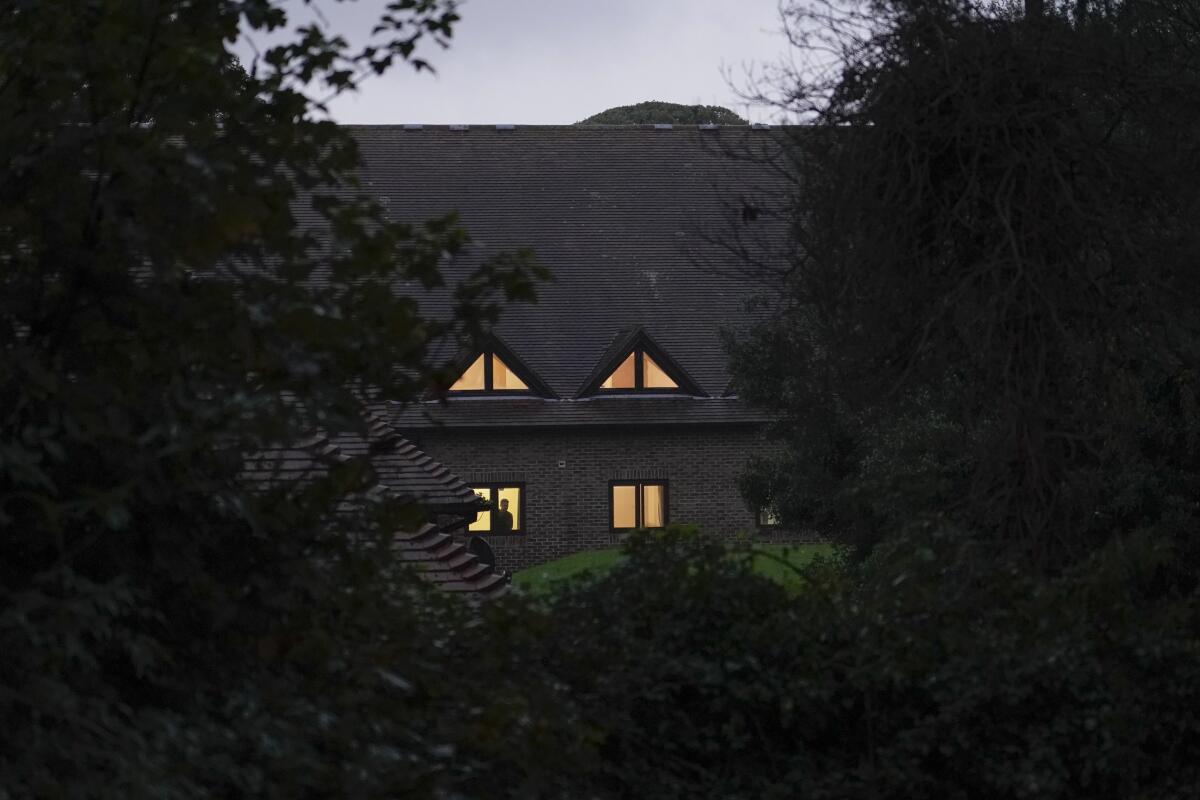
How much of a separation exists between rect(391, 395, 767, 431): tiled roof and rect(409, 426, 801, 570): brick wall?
0.33m

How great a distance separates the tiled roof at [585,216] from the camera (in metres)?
35.3

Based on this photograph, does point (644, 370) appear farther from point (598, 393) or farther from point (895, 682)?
point (895, 682)

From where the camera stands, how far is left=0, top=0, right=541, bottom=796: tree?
349 cm

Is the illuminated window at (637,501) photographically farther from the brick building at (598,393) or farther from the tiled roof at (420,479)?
the tiled roof at (420,479)

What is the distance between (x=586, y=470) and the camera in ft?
113

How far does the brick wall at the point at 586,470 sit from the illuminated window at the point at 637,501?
21cm

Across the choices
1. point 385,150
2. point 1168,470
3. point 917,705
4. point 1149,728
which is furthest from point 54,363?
point 385,150

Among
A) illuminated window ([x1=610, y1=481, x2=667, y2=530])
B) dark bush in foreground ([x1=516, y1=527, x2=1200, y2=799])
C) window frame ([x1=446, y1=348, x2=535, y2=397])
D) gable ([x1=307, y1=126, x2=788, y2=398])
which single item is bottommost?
illuminated window ([x1=610, y1=481, x2=667, y2=530])

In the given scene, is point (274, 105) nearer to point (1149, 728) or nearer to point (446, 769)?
point (446, 769)

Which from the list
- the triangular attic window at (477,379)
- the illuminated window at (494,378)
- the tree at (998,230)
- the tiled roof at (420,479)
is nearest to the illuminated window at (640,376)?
the illuminated window at (494,378)

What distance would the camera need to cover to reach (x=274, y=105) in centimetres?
451

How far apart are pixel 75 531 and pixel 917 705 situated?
167 inches

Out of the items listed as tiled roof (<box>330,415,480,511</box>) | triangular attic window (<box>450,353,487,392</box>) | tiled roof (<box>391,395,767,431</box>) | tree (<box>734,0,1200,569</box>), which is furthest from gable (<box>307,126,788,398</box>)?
tree (<box>734,0,1200,569</box>)

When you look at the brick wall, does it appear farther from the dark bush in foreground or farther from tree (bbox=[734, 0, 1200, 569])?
the dark bush in foreground
